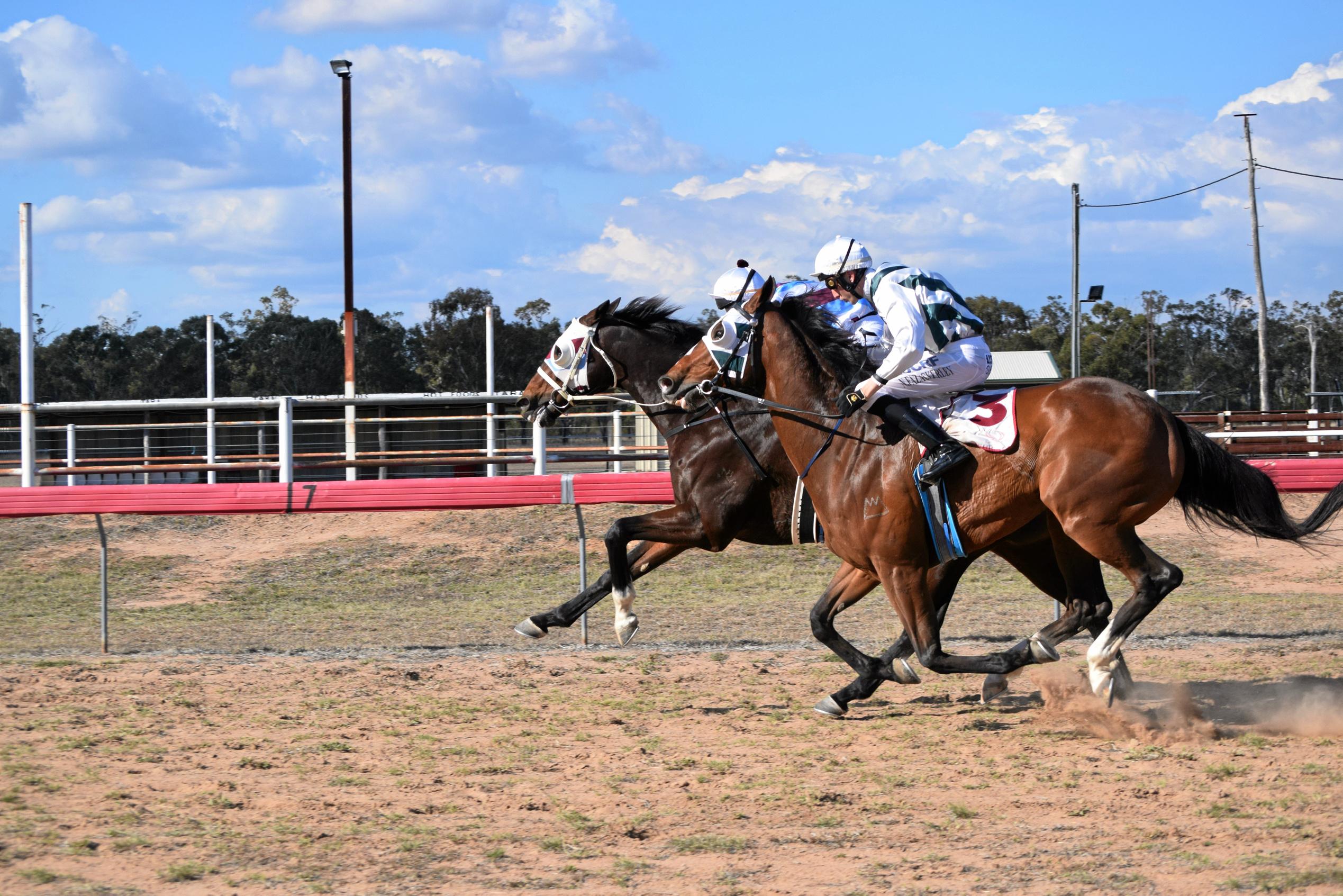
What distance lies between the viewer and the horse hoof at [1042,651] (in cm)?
613

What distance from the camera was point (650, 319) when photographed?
8.22 meters

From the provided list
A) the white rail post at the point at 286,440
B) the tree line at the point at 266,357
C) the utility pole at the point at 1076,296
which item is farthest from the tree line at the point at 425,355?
the white rail post at the point at 286,440

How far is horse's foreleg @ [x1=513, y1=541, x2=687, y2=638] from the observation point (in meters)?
7.31

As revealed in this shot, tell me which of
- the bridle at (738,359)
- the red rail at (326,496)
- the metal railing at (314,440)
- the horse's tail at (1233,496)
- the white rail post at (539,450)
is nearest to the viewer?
the horse's tail at (1233,496)

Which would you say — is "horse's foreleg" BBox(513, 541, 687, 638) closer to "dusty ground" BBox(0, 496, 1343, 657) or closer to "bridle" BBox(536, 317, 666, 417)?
"bridle" BBox(536, 317, 666, 417)

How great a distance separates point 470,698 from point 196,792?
2.07 m

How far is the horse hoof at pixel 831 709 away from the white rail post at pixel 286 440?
31.4 feet

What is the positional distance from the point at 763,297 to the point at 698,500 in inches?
51.4

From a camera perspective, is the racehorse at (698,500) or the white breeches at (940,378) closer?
the white breeches at (940,378)

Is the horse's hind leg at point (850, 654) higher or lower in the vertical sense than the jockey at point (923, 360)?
lower

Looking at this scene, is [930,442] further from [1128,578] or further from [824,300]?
[824,300]

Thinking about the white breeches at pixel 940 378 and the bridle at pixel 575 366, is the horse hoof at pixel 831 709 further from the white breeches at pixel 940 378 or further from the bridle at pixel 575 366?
the bridle at pixel 575 366

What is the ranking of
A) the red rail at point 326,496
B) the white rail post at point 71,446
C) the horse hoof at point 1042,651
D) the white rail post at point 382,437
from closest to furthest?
the horse hoof at point 1042,651 < the red rail at point 326,496 < the white rail post at point 71,446 < the white rail post at point 382,437

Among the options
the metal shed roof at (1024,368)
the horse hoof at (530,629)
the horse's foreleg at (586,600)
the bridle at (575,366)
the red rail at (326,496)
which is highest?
the metal shed roof at (1024,368)
